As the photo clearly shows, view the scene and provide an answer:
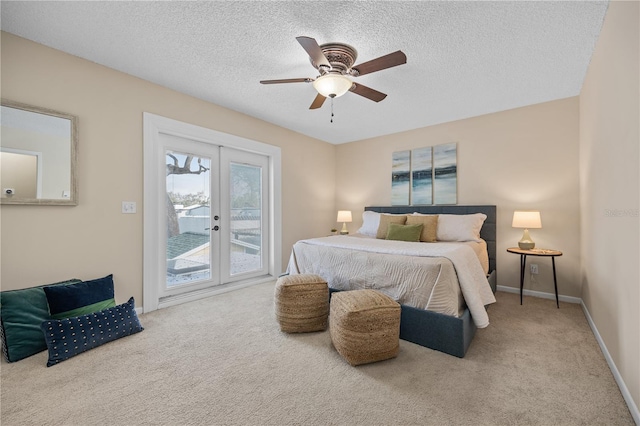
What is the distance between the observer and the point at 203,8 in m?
1.94

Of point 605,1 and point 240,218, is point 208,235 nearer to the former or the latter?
point 240,218

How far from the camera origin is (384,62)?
2086 mm

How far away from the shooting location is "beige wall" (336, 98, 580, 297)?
3.38m

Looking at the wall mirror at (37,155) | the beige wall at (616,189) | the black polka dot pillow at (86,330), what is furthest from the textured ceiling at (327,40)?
the black polka dot pillow at (86,330)

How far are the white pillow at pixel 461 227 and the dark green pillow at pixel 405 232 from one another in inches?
14.0

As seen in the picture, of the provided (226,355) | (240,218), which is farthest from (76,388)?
(240,218)

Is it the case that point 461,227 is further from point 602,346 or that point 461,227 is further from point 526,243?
point 602,346

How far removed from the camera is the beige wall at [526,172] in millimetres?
3377

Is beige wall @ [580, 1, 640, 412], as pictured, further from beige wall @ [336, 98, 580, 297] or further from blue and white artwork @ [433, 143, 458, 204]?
blue and white artwork @ [433, 143, 458, 204]

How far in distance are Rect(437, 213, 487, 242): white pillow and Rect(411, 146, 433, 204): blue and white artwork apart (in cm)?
77

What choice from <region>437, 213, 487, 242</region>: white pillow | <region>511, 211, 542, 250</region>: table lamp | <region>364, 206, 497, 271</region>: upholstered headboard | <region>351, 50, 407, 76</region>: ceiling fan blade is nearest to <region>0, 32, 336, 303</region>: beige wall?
<region>351, 50, 407, 76</region>: ceiling fan blade

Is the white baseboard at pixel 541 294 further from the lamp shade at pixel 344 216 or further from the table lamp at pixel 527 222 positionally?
the lamp shade at pixel 344 216

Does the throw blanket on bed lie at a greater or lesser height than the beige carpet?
greater

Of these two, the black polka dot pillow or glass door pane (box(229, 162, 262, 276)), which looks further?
glass door pane (box(229, 162, 262, 276))
